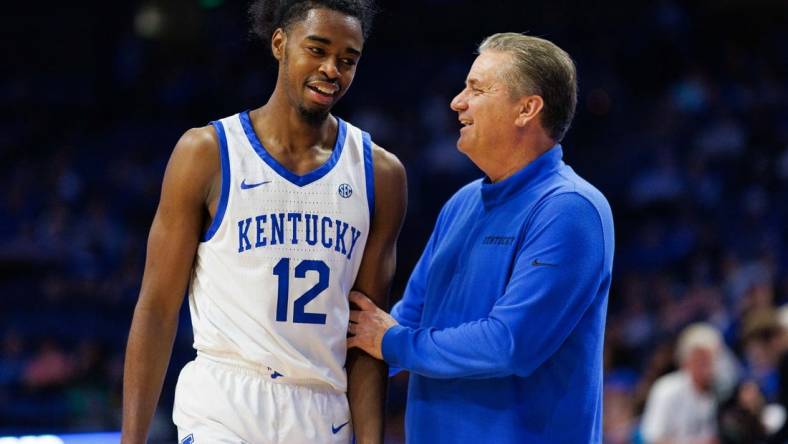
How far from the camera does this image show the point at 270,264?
326cm

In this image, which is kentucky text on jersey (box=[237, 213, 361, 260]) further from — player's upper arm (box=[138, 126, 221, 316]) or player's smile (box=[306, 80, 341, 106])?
player's smile (box=[306, 80, 341, 106])

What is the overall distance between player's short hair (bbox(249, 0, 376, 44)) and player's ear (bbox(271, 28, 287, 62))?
0.06 ft

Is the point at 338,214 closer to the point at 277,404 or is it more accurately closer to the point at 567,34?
the point at 277,404

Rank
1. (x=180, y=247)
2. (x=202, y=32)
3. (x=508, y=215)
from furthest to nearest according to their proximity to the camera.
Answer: (x=202, y=32) → (x=508, y=215) → (x=180, y=247)

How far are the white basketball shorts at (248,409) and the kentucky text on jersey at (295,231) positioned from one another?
39 centimetres

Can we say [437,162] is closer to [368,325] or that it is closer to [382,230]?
[382,230]

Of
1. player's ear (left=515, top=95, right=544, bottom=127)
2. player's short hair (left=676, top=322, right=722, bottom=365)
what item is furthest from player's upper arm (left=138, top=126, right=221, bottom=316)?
player's short hair (left=676, top=322, right=722, bottom=365)

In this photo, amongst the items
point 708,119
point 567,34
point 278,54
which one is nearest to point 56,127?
point 567,34

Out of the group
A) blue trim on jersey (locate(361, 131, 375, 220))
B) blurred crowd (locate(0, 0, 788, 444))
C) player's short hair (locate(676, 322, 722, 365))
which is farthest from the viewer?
blurred crowd (locate(0, 0, 788, 444))

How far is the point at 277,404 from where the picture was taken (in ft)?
10.7

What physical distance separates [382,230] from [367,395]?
519 mm

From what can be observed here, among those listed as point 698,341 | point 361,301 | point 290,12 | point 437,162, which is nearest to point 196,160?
point 290,12

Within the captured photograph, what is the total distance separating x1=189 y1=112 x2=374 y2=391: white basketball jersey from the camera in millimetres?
3254

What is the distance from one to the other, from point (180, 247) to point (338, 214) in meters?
0.48
